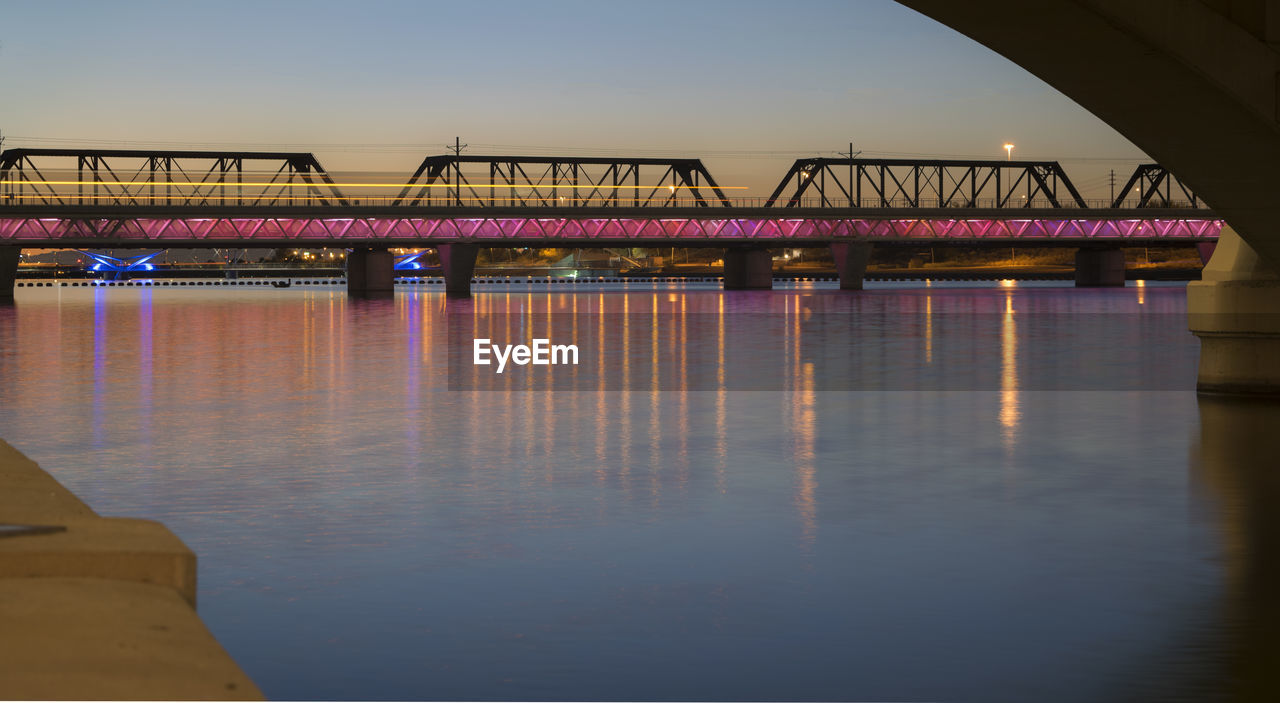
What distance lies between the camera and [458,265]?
149m

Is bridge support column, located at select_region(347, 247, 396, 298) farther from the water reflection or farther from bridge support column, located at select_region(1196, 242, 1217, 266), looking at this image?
the water reflection

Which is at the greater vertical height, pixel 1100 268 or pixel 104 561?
pixel 1100 268

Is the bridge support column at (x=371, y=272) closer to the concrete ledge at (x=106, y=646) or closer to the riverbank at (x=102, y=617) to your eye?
the riverbank at (x=102, y=617)

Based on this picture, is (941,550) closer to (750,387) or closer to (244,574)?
(244,574)

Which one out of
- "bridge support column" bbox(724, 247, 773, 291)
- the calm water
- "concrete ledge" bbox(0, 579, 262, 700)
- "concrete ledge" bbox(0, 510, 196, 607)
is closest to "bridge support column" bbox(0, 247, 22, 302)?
"bridge support column" bbox(724, 247, 773, 291)

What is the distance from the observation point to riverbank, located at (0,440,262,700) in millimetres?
5809

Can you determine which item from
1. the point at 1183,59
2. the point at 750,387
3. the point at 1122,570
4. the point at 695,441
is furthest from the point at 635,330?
the point at 1122,570

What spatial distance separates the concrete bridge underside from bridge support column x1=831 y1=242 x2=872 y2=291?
141660 mm

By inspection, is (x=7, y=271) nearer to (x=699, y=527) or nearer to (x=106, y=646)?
(x=699, y=527)

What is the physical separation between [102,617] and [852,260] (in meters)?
161

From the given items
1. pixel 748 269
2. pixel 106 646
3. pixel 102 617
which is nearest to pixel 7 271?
pixel 748 269

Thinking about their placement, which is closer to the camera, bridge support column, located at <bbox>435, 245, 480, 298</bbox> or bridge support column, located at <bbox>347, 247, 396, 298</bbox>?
bridge support column, located at <bbox>435, 245, 480, 298</bbox>

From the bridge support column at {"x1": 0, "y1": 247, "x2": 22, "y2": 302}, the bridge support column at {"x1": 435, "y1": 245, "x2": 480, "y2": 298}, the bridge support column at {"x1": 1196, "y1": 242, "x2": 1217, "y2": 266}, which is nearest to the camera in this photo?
the bridge support column at {"x1": 0, "y1": 247, "x2": 22, "y2": 302}

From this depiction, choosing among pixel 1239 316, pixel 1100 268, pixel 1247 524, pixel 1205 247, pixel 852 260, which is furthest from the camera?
pixel 1205 247
